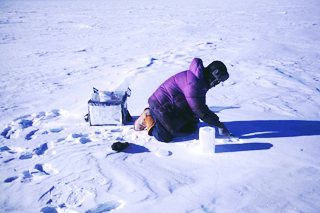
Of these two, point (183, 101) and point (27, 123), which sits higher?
point (183, 101)

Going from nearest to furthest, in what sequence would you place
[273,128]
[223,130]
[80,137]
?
[223,130] → [80,137] → [273,128]

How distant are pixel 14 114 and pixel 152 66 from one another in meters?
3.23

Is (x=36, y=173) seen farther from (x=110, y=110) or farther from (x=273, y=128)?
(x=273, y=128)

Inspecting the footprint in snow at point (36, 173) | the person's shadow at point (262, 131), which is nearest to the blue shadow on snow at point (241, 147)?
the person's shadow at point (262, 131)

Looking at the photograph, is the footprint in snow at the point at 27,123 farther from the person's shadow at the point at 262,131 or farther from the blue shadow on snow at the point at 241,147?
the blue shadow on snow at the point at 241,147

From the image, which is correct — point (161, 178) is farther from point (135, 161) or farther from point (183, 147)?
point (183, 147)

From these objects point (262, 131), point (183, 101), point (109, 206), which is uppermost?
point (183, 101)

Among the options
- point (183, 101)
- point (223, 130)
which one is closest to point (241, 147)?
point (223, 130)

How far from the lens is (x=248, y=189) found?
2191 millimetres

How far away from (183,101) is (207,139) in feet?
1.60

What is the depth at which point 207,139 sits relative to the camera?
2.67m

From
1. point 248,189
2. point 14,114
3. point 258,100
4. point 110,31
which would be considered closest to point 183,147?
point 248,189

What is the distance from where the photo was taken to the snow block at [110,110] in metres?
3.27

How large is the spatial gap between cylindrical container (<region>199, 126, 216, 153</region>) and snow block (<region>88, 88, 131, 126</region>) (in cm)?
115
